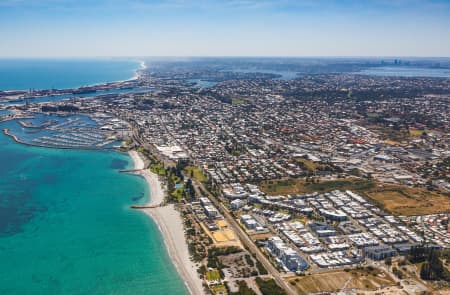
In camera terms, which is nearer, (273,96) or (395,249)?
(395,249)

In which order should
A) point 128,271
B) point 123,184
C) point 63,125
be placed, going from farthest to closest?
point 63,125 < point 123,184 < point 128,271

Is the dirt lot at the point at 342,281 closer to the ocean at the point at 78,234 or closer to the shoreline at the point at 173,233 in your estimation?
the shoreline at the point at 173,233

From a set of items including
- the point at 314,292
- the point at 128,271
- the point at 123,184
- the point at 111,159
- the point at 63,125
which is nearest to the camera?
the point at 314,292

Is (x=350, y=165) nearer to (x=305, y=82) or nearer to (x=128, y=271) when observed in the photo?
(x=128, y=271)

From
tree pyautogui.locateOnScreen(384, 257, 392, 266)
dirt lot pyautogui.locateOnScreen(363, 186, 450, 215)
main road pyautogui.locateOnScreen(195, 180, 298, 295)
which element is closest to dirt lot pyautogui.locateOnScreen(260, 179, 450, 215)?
dirt lot pyautogui.locateOnScreen(363, 186, 450, 215)

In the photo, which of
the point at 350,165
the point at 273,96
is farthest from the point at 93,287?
the point at 273,96

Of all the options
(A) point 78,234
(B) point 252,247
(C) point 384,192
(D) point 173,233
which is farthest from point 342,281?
(A) point 78,234

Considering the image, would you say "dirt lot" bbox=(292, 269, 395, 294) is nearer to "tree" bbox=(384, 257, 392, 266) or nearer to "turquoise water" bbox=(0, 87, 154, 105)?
"tree" bbox=(384, 257, 392, 266)

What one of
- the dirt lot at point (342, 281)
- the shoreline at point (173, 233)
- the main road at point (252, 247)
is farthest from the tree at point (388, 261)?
the shoreline at point (173, 233)
